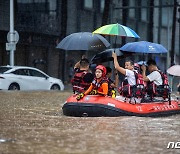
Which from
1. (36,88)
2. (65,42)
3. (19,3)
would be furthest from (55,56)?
(65,42)

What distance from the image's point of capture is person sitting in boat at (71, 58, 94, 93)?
1369 centimetres

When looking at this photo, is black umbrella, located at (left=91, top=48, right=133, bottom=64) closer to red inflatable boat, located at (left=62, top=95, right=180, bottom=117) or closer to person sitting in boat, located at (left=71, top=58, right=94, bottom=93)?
person sitting in boat, located at (left=71, top=58, right=94, bottom=93)

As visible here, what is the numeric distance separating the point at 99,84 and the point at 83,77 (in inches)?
37.6

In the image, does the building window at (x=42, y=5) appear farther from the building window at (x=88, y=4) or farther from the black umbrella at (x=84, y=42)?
the black umbrella at (x=84, y=42)

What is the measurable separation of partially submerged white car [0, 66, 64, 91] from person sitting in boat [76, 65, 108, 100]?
1197cm

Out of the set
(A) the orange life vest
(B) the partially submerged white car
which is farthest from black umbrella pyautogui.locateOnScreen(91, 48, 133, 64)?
(B) the partially submerged white car

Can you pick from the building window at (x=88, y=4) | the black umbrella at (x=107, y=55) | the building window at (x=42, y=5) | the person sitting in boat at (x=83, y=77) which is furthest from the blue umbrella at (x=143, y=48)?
the building window at (x=88, y=4)

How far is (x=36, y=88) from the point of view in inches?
1045

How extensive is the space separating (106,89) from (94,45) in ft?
6.17

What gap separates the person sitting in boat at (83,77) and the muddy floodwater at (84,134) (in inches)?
34.9

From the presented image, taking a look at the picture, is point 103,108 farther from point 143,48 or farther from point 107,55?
point 143,48

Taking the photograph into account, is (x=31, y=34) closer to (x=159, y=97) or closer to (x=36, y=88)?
(x=36, y=88)

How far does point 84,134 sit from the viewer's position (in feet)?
31.2

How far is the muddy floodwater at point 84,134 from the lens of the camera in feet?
26.1
